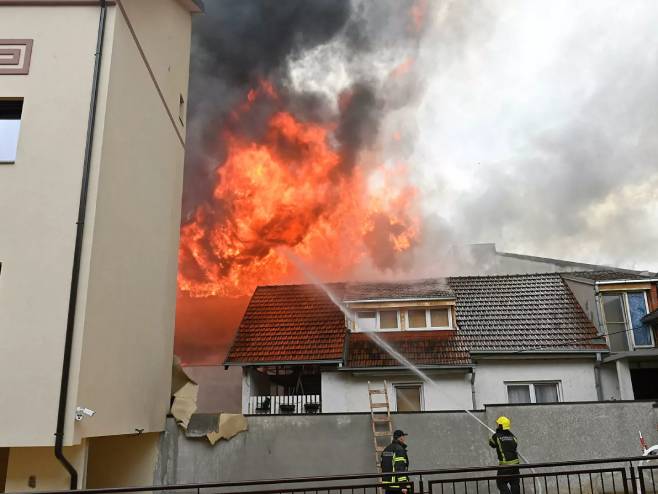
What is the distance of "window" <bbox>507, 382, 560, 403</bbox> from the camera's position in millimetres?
16750

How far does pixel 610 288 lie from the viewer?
18.2 metres

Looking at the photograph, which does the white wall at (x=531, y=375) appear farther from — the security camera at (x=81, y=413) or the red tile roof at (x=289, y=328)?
the security camera at (x=81, y=413)

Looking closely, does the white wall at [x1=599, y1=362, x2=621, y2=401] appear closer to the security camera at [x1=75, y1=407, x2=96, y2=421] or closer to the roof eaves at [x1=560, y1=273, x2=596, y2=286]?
the roof eaves at [x1=560, y1=273, x2=596, y2=286]

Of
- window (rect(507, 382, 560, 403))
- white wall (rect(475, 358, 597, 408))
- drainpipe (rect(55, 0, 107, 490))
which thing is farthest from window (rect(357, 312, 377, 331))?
drainpipe (rect(55, 0, 107, 490))

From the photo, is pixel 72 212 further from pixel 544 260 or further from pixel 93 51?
pixel 544 260

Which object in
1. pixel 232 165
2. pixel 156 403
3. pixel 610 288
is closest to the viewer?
pixel 156 403

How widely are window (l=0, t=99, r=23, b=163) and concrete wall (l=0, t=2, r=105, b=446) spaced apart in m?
0.21

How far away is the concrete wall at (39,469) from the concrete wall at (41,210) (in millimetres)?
807

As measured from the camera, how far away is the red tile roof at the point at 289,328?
57.0ft

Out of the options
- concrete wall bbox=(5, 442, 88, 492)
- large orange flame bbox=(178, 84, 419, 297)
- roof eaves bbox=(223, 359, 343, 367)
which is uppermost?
large orange flame bbox=(178, 84, 419, 297)

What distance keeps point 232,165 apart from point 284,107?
3475 mm

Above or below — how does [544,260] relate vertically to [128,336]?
above

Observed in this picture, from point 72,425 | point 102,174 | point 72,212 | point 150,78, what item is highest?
point 150,78

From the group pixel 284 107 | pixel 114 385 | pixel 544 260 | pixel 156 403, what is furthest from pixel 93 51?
pixel 544 260
